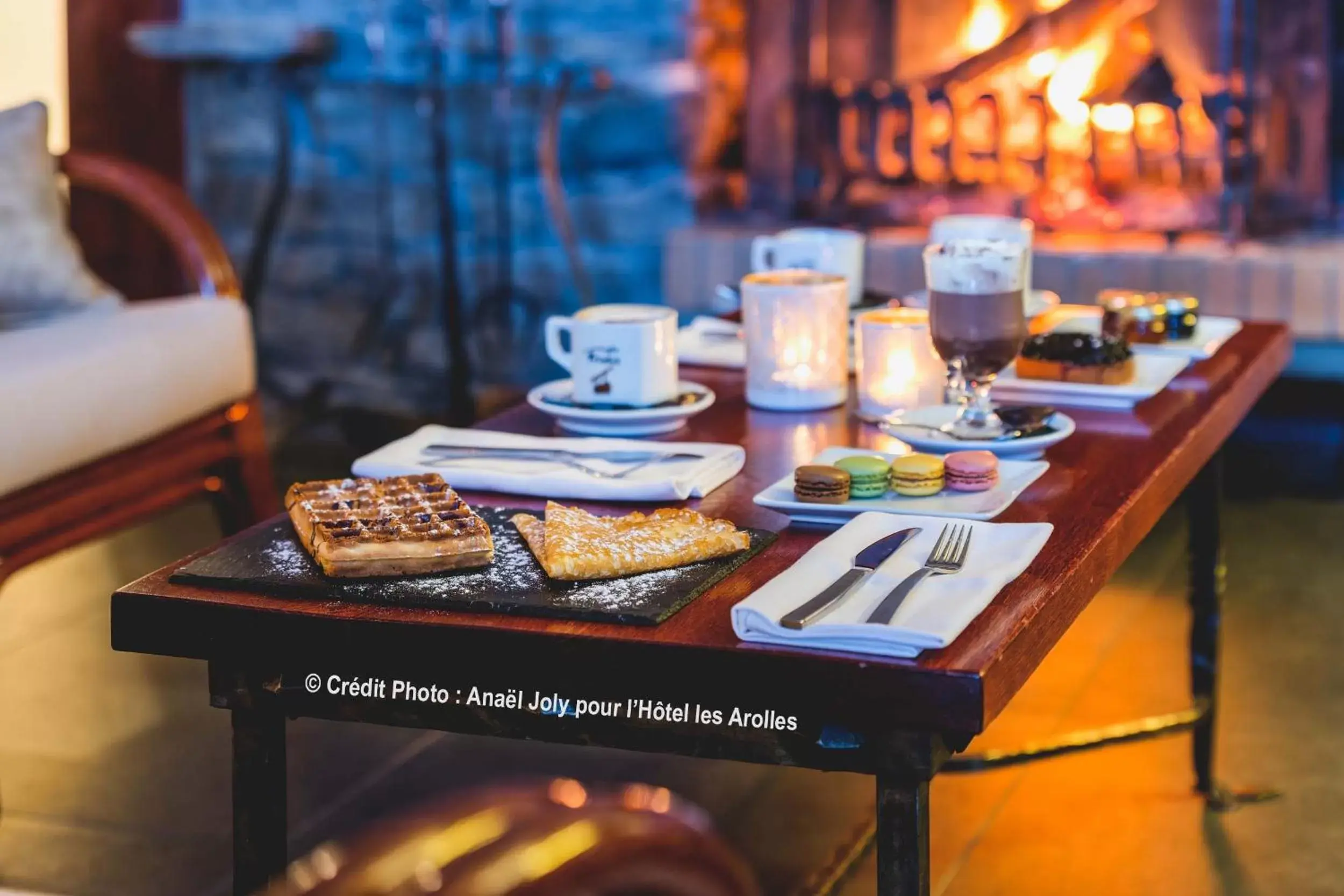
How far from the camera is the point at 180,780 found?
77.5 inches

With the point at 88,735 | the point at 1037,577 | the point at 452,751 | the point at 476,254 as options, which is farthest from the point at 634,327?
the point at 476,254

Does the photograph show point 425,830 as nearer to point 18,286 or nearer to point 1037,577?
point 1037,577

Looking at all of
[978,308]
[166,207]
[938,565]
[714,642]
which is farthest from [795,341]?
[166,207]

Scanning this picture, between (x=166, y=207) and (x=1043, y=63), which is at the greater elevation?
(x=1043, y=63)

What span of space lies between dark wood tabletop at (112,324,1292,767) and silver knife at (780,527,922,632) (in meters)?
0.03

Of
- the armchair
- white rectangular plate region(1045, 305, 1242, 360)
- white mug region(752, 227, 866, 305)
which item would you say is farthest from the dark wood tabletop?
the armchair

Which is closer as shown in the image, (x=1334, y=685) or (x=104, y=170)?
(x=1334, y=685)

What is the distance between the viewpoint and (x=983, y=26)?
135 inches

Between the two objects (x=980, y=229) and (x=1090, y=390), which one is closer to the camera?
(x=1090, y=390)

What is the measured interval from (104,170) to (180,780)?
105 cm

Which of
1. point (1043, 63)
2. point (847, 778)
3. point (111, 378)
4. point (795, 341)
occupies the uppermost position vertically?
point (1043, 63)

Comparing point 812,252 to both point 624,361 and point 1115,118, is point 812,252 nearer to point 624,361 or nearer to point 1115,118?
point 624,361

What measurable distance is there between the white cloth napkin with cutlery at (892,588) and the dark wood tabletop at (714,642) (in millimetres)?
11

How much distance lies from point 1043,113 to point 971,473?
7.41 feet
